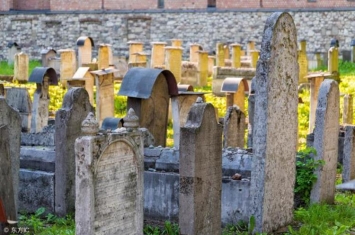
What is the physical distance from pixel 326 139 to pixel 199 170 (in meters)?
2.68

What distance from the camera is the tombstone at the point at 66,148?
1105 centimetres

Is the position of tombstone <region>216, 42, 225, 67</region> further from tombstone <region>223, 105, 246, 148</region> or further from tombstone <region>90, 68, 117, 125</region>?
tombstone <region>223, 105, 246, 148</region>

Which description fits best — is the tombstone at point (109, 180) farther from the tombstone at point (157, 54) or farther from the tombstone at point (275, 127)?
the tombstone at point (157, 54)

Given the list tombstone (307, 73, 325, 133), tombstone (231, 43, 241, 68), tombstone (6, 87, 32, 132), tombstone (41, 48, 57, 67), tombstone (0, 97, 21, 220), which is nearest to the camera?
tombstone (0, 97, 21, 220)

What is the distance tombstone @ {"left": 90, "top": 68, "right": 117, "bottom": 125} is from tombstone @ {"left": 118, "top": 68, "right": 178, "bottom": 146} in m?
3.27

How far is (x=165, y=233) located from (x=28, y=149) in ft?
8.68

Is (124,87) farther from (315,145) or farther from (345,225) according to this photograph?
(345,225)

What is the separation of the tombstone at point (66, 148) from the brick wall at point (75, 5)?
30198mm

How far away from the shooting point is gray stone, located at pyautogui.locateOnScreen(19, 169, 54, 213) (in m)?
11.4

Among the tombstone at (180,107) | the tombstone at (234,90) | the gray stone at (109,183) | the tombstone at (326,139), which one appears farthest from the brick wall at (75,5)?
the gray stone at (109,183)

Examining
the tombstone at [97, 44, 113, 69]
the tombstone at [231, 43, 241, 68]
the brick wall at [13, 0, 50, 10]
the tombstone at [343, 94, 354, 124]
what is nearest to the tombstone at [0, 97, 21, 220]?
the tombstone at [343, 94, 354, 124]

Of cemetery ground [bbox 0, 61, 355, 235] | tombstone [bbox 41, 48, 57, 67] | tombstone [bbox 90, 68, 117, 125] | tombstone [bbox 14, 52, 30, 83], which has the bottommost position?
cemetery ground [bbox 0, 61, 355, 235]

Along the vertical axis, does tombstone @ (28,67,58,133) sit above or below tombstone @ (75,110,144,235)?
above

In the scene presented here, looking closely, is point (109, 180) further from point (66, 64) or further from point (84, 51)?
point (84, 51)
